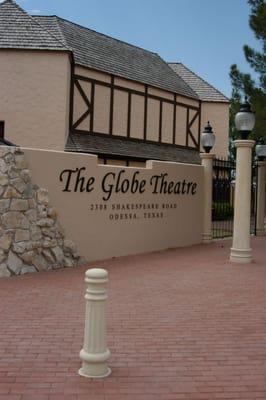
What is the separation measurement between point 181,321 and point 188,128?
21.6m

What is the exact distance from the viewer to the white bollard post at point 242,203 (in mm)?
11523

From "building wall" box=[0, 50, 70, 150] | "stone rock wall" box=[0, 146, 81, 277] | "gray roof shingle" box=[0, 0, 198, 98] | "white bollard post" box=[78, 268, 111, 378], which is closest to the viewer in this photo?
"white bollard post" box=[78, 268, 111, 378]

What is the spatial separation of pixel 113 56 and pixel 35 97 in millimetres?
6061

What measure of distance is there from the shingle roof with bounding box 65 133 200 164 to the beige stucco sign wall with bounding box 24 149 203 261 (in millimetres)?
6797

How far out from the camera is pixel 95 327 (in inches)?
178

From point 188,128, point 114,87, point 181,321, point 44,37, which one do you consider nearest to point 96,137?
point 114,87

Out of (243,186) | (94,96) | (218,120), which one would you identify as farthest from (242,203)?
(218,120)

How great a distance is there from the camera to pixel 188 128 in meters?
27.2

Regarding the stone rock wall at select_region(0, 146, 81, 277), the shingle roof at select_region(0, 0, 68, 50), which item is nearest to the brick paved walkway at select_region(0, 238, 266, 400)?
the stone rock wall at select_region(0, 146, 81, 277)

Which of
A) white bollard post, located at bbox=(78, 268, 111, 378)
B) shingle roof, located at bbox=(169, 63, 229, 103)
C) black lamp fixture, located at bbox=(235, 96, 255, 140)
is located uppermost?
shingle roof, located at bbox=(169, 63, 229, 103)

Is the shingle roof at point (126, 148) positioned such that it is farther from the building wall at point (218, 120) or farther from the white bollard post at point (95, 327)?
the white bollard post at point (95, 327)

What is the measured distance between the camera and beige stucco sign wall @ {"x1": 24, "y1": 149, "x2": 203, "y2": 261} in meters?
10.6

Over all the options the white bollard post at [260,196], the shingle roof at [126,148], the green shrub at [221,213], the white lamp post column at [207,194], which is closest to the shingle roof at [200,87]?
the shingle roof at [126,148]

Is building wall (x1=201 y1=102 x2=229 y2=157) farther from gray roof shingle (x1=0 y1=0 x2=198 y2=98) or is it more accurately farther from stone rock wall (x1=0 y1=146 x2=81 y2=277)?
stone rock wall (x1=0 y1=146 x2=81 y2=277)
